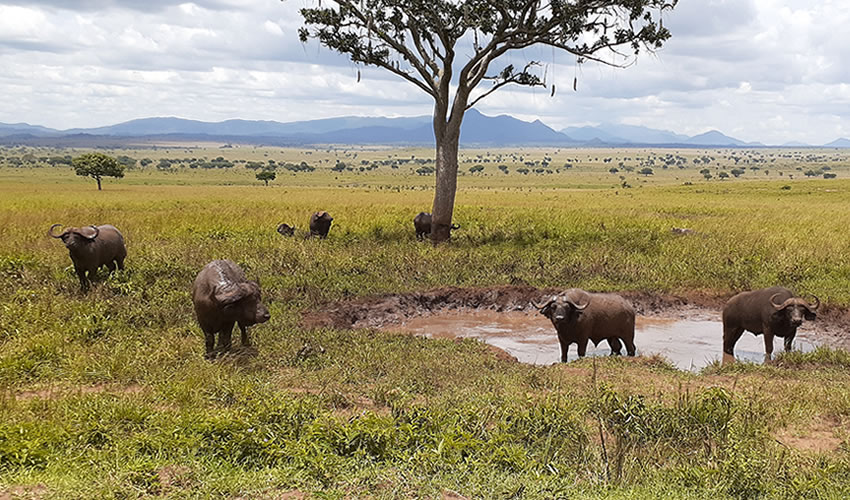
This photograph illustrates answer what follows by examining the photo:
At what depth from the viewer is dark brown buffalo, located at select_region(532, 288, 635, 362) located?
9977 millimetres

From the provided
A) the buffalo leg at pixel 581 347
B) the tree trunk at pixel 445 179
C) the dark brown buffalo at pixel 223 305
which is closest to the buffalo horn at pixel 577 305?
the buffalo leg at pixel 581 347

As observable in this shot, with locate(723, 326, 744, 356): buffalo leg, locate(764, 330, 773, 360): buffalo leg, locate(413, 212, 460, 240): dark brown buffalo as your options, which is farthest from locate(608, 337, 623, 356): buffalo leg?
locate(413, 212, 460, 240): dark brown buffalo

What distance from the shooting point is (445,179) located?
19500 mm

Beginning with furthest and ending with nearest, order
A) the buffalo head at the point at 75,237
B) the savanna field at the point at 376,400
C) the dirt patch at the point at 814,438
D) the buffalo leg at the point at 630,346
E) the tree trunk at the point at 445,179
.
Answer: the tree trunk at the point at 445,179 → the buffalo head at the point at 75,237 → the buffalo leg at the point at 630,346 → the dirt patch at the point at 814,438 → the savanna field at the point at 376,400

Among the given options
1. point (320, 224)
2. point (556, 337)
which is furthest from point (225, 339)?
point (320, 224)

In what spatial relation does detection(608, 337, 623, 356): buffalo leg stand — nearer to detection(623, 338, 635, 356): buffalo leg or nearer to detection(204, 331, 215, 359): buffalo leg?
detection(623, 338, 635, 356): buffalo leg

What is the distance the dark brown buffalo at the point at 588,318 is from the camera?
998 centimetres

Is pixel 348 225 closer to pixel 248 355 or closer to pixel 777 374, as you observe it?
pixel 248 355

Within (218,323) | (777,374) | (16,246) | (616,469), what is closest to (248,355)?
(218,323)

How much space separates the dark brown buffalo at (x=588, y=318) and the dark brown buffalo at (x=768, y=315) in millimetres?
1773

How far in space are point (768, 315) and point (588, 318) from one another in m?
2.84

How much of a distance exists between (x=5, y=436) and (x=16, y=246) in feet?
44.6

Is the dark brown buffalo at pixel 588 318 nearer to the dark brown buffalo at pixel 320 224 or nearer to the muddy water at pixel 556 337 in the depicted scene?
the muddy water at pixel 556 337

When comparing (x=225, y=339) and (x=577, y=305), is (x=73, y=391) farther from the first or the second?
(x=577, y=305)
